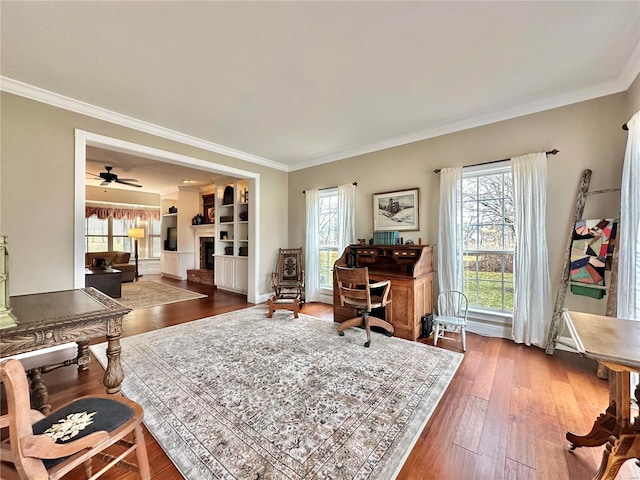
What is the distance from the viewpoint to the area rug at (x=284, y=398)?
142cm

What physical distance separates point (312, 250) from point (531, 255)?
3.30 metres

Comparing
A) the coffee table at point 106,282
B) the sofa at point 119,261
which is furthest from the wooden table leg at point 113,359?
the sofa at point 119,261

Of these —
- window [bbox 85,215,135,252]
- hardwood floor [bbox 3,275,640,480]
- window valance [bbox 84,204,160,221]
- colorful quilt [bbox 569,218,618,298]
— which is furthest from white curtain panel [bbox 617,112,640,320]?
window [bbox 85,215,135,252]

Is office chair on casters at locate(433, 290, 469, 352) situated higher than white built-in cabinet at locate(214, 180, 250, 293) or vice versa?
white built-in cabinet at locate(214, 180, 250, 293)

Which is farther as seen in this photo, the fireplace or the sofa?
the fireplace

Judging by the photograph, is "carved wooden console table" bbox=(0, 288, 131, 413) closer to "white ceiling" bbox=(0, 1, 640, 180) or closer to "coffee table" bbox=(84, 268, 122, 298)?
"white ceiling" bbox=(0, 1, 640, 180)

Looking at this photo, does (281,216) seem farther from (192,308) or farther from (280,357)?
(280,357)

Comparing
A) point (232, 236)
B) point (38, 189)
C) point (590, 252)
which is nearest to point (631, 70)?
point (590, 252)

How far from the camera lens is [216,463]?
140cm

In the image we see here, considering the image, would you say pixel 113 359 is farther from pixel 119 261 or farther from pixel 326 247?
pixel 119 261

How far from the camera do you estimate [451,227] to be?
3373 mm

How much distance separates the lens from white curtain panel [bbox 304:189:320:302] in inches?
195

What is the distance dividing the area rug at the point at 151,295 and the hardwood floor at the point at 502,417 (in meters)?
2.52

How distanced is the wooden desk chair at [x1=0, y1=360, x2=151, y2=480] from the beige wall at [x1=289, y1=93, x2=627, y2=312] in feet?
11.8
